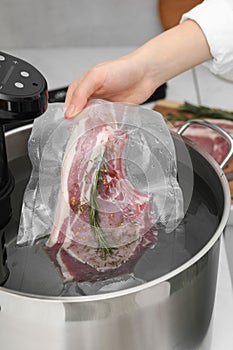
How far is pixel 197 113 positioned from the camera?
56.2 inches

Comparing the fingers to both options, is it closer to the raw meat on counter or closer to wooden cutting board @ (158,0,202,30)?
the raw meat on counter

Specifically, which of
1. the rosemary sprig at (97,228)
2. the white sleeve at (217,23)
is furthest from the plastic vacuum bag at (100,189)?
the white sleeve at (217,23)

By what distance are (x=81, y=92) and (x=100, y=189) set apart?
0.52ft

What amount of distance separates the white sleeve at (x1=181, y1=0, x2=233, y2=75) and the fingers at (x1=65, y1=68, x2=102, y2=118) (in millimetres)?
188

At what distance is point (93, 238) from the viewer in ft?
2.51

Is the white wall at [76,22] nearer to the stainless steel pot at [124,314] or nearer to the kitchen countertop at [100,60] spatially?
the kitchen countertop at [100,60]

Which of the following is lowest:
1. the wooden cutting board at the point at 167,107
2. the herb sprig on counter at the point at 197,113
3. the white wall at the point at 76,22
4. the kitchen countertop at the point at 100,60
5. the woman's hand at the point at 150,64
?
the kitchen countertop at the point at 100,60

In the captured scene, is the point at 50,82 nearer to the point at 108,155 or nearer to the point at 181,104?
the point at 181,104

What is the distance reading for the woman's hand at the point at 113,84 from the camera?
877 mm

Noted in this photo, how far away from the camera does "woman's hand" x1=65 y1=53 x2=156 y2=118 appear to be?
2.88ft

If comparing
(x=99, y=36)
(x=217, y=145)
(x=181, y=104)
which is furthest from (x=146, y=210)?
(x=99, y=36)

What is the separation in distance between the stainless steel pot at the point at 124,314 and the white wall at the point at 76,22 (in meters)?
1.01

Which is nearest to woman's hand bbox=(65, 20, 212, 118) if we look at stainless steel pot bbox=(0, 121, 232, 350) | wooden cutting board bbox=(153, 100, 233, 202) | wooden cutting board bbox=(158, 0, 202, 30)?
stainless steel pot bbox=(0, 121, 232, 350)

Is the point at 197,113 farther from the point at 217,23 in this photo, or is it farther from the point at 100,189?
the point at 100,189
